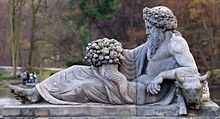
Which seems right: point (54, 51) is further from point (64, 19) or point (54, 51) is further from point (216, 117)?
point (216, 117)

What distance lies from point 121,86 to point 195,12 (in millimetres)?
16503

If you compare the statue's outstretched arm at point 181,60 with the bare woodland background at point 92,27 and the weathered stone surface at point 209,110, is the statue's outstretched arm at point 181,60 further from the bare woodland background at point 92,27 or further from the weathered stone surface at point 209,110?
the bare woodland background at point 92,27

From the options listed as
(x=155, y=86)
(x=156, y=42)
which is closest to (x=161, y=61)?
(x=156, y=42)

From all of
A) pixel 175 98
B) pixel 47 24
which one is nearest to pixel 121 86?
pixel 175 98

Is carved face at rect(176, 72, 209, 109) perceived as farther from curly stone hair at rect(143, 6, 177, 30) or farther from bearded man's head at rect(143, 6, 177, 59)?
curly stone hair at rect(143, 6, 177, 30)

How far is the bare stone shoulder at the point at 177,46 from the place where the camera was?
587 centimetres

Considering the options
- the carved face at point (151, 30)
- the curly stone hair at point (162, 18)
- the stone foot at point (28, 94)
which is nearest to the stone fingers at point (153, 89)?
the carved face at point (151, 30)

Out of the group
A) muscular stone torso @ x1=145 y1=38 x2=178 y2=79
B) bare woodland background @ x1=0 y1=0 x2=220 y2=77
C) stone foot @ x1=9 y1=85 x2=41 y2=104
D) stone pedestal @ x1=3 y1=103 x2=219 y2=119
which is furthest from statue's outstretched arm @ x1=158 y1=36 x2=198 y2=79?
bare woodland background @ x1=0 y1=0 x2=220 y2=77

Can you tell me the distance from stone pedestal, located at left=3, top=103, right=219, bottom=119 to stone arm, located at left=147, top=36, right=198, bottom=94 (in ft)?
1.11

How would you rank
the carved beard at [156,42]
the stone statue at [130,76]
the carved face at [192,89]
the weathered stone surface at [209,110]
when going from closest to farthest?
the carved face at [192,89], the weathered stone surface at [209,110], the stone statue at [130,76], the carved beard at [156,42]

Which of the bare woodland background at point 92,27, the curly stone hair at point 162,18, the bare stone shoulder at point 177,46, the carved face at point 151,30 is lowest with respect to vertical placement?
the bare woodland background at point 92,27

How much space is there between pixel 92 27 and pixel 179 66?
22779 mm

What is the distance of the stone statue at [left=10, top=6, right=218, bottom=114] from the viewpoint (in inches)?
230

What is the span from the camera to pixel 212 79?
2142cm
